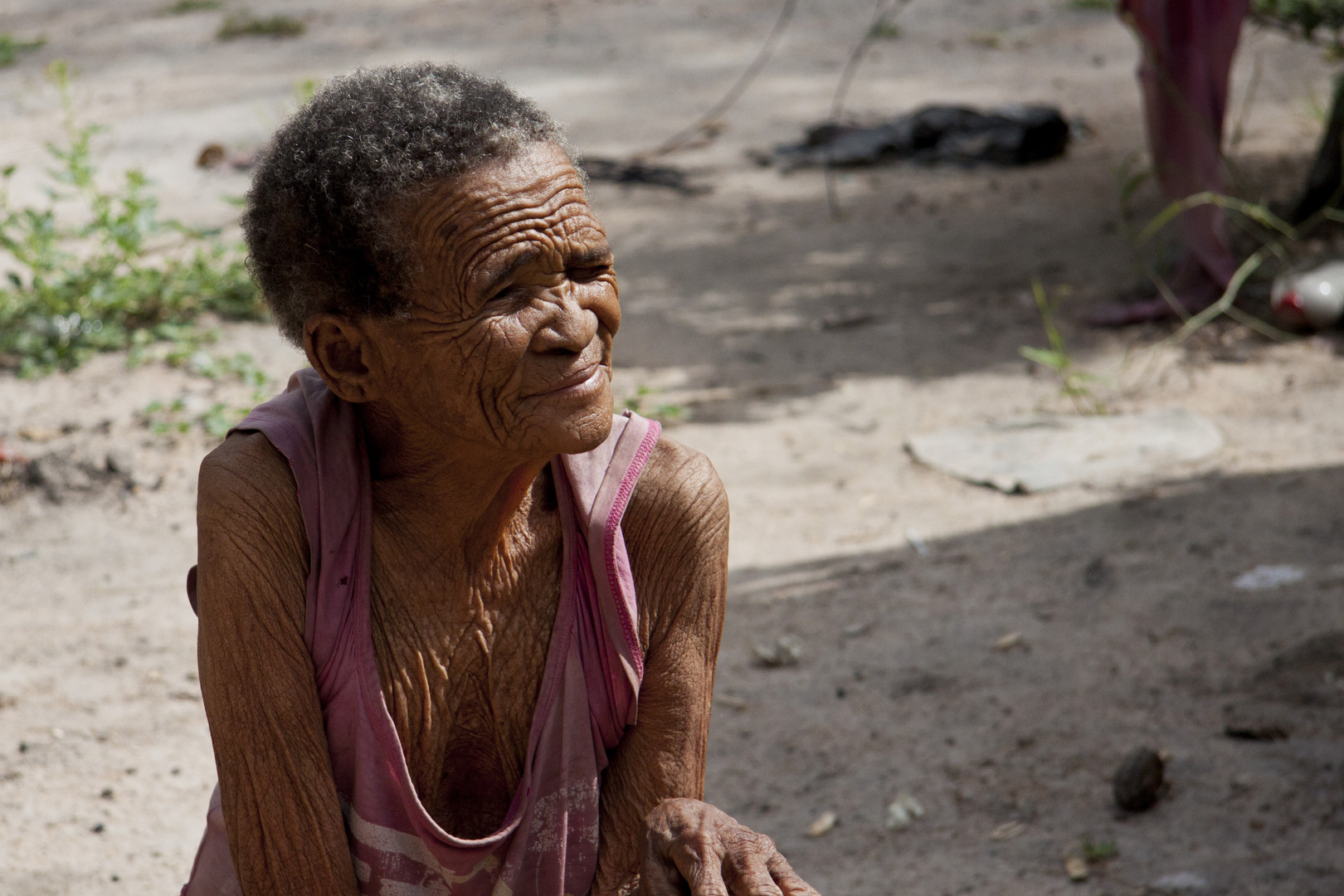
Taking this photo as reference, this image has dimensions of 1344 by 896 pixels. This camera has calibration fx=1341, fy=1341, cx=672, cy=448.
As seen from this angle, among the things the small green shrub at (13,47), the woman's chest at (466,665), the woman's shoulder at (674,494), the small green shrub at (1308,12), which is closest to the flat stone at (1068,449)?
the small green shrub at (1308,12)

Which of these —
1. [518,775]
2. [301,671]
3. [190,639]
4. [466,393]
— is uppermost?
[466,393]

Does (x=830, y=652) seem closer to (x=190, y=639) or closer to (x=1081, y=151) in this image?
(x=190, y=639)

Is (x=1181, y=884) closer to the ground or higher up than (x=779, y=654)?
higher up

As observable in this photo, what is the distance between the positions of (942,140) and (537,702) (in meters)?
7.51

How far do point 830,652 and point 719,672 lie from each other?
34 cm

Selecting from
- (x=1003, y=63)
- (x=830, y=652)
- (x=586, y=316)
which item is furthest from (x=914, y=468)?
(x=1003, y=63)

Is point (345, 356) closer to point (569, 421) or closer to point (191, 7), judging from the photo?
point (569, 421)

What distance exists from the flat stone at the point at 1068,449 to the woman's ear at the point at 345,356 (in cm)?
349

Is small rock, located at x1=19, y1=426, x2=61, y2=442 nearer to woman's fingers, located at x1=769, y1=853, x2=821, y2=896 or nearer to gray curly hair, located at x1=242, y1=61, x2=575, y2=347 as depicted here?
gray curly hair, located at x1=242, y1=61, x2=575, y2=347

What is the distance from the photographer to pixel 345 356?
183 centimetres

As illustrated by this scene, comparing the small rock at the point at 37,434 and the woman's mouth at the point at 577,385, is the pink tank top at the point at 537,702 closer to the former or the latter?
the woman's mouth at the point at 577,385

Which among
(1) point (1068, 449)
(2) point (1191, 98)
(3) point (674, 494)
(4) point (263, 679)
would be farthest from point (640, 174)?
(4) point (263, 679)

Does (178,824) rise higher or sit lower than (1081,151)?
higher

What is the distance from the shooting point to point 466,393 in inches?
70.2
